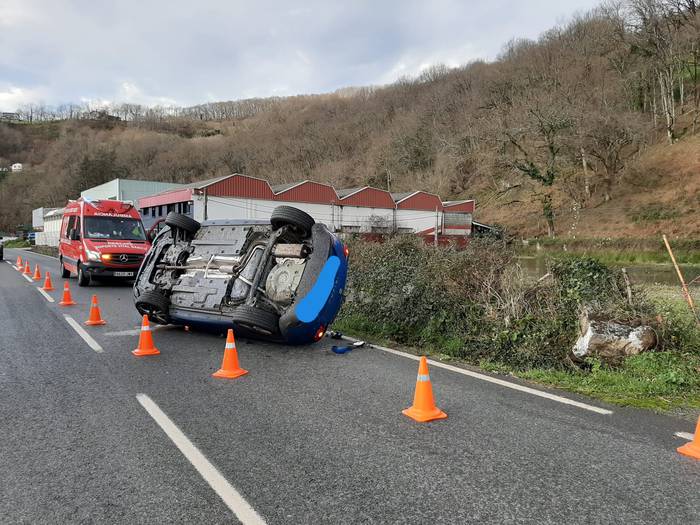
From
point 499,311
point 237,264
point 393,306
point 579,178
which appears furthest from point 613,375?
point 579,178

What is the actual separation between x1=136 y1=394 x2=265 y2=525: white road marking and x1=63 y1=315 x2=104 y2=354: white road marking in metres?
2.94

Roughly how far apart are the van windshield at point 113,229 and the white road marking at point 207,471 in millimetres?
12786

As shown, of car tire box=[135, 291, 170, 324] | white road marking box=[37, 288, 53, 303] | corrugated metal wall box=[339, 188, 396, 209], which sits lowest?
white road marking box=[37, 288, 53, 303]

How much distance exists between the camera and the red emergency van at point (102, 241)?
587 inches

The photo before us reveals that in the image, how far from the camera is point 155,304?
316 inches

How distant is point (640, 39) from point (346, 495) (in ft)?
211

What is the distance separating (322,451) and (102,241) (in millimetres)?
14096

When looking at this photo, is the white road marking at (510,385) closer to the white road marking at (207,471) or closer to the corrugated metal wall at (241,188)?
the white road marking at (207,471)

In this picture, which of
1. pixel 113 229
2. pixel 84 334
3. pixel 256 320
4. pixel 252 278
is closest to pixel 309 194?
pixel 113 229

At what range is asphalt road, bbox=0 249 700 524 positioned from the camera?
2979 mm

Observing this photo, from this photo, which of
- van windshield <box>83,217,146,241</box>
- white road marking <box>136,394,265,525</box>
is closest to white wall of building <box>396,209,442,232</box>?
van windshield <box>83,217,146,241</box>

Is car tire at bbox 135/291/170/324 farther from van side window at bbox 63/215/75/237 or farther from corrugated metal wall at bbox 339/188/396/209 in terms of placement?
corrugated metal wall at bbox 339/188/396/209

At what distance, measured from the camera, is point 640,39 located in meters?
52.8

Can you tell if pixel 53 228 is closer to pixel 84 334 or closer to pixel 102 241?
pixel 102 241
